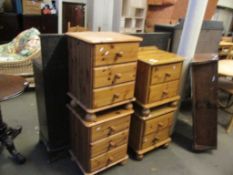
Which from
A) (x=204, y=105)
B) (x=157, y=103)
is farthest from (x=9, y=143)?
(x=204, y=105)

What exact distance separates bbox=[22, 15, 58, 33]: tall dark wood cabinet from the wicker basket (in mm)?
1429

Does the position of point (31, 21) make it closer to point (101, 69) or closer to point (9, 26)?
point (9, 26)

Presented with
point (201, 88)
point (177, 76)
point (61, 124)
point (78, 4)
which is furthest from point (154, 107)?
point (78, 4)

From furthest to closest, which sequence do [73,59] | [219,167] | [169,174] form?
[219,167] → [169,174] → [73,59]

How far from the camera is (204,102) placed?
80.1 inches

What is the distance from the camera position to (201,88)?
2012mm

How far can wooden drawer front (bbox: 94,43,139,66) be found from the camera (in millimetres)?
1316

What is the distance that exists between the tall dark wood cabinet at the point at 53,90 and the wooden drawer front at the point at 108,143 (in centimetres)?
42

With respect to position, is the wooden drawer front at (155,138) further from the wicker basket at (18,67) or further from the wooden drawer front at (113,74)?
the wicker basket at (18,67)

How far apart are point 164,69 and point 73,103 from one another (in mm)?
784

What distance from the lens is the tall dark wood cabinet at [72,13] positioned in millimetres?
4527

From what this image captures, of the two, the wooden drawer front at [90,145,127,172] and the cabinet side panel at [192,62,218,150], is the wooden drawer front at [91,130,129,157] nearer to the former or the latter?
the wooden drawer front at [90,145,127,172]

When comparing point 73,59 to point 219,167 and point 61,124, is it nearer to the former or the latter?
point 61,124

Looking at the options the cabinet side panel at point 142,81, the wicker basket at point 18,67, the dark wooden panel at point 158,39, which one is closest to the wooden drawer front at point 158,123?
the cabinet side panel at point 142,81
